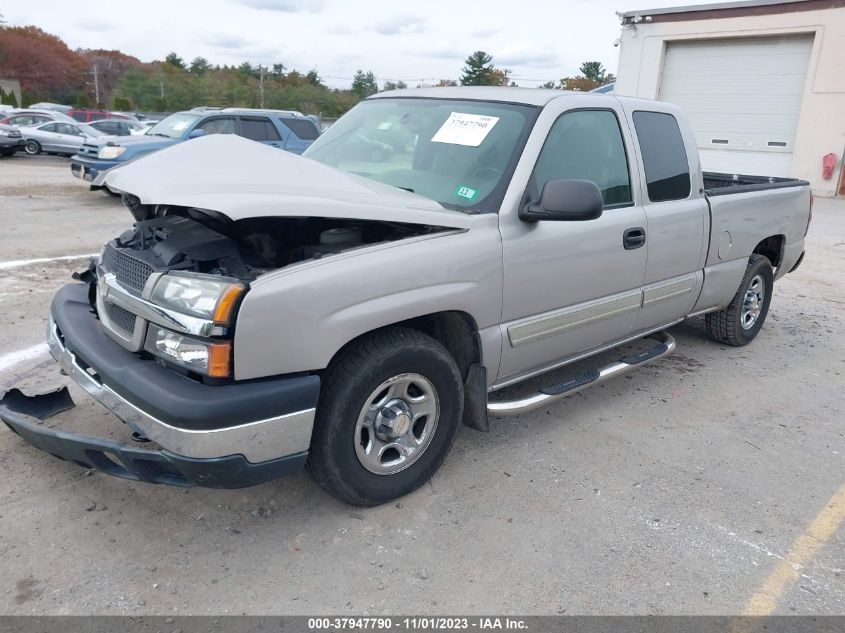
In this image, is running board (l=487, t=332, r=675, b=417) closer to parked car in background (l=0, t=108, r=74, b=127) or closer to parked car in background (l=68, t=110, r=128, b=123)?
parked car in background (l=0, t=108, r=74, b=127)

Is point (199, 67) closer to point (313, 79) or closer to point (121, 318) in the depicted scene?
point (313, 79)

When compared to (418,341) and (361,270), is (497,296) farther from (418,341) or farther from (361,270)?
(361,270)

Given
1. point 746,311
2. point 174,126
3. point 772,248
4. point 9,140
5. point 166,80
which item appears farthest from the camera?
point 166,80

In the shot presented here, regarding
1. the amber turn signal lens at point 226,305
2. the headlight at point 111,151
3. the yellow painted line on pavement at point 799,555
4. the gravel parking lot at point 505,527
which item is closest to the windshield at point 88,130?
the headlight at point 111,151

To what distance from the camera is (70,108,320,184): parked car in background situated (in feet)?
39.9

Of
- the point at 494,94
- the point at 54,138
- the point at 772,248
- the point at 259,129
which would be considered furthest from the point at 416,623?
the point at 54,138

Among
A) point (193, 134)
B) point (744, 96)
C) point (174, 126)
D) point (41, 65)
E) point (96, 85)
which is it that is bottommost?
point (193, 134)

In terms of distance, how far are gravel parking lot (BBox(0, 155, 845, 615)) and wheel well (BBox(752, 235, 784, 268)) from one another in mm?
1602

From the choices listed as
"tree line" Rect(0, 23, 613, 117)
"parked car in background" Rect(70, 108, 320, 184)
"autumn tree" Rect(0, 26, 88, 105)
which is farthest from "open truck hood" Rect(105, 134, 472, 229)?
"autumn tree" Rect(0, 26, 88, 105)

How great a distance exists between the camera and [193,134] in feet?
41.3

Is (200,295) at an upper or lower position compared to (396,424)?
upper

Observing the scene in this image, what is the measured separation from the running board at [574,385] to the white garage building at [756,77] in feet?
53.6

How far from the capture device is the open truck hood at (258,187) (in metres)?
2.57

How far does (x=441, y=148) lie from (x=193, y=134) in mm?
10207
